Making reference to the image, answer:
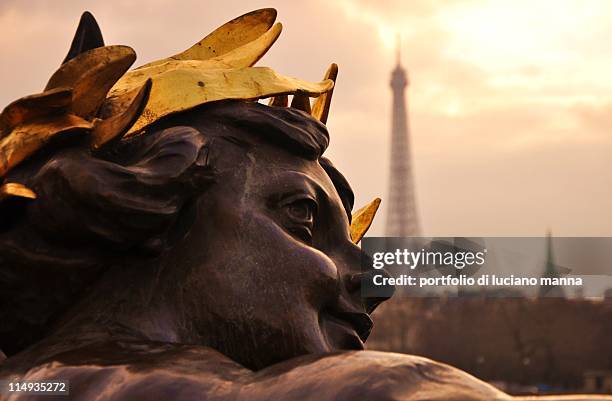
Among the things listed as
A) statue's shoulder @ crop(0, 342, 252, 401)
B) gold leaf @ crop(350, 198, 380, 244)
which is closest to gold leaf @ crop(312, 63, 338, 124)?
gold leaf @ crop(350, 198, 380, 244)

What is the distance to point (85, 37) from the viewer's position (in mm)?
4863

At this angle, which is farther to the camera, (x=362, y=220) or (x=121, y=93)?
(x=362, y=220)

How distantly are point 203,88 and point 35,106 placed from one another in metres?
0.51

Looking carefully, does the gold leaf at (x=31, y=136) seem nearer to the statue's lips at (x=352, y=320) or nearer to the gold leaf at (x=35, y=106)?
the gold leaf at (x=35, y=106)

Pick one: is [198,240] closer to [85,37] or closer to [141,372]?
[141,372]

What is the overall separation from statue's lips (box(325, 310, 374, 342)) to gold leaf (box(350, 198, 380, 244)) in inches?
28.9

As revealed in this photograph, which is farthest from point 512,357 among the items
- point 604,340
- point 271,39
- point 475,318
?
point 271,39

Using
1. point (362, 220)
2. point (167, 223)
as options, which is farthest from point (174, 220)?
point (362, 220)

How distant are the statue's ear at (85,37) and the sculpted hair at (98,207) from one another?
59 cm

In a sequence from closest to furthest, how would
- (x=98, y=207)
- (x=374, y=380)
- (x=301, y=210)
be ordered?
(x=374, y=380) < (x=98, y=207) < (x=301, y=210)

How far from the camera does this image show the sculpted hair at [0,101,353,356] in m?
4.19

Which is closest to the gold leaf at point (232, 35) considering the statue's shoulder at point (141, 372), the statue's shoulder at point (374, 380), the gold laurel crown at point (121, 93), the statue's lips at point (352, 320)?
the gold laurel crown at point (121, 93)

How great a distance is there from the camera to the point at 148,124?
4.40m

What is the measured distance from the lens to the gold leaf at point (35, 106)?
4.33 meters
